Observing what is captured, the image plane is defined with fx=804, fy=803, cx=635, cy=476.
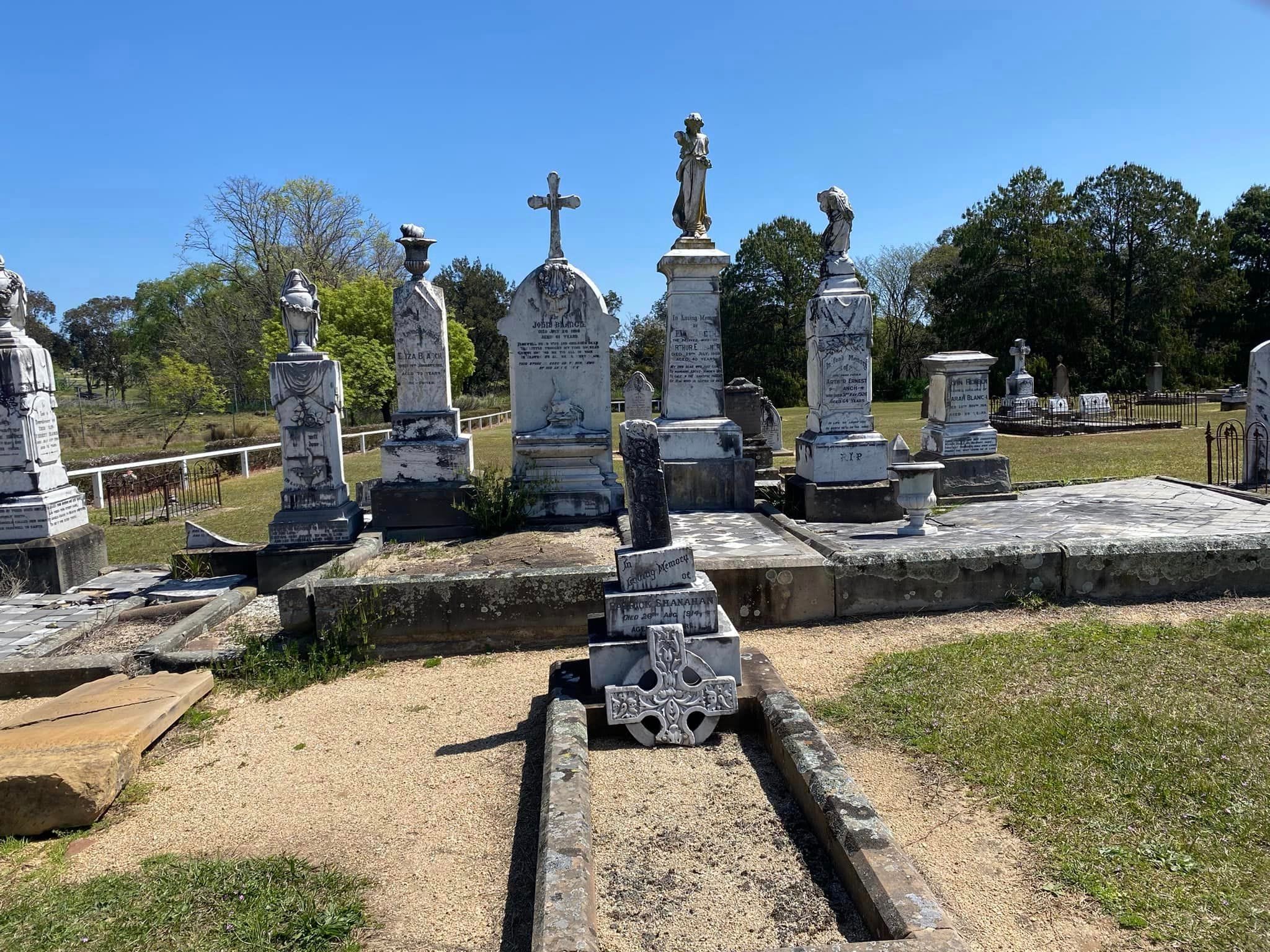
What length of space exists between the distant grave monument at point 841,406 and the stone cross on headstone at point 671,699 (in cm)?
578

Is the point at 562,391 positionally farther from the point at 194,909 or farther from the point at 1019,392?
the point at 1019,392

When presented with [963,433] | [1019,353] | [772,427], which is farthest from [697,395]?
[1019,353]

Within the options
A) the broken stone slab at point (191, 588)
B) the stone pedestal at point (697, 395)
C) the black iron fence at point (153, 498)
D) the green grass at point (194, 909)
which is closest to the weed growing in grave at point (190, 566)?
the broken stone slab at point (191, 588)

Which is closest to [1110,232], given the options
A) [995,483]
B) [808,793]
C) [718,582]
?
[995,483]

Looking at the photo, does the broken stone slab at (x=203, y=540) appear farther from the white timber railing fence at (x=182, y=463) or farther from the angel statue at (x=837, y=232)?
the angel statue at (x=837, y=232)

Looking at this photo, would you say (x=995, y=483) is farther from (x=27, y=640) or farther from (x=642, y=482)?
(x=27, y=640)

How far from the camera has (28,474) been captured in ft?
27.8

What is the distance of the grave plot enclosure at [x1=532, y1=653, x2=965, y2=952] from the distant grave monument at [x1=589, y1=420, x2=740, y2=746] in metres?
0.18

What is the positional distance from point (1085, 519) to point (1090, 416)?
1623 centimetres

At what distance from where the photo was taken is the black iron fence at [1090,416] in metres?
20.9

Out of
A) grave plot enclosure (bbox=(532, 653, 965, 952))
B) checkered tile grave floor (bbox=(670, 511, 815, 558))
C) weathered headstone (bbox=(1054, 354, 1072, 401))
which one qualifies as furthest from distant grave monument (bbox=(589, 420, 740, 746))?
weathered headstone (bbox=(1054, 354, 1072, 401))

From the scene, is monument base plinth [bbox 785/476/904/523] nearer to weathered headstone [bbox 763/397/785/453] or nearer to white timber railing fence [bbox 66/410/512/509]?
white timber railing fence [bbox 66/410/512/509]

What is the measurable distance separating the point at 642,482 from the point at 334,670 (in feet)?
8.98

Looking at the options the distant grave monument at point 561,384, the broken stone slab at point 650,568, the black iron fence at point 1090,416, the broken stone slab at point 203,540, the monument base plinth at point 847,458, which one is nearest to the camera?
the broken stone slab at point 650,568
